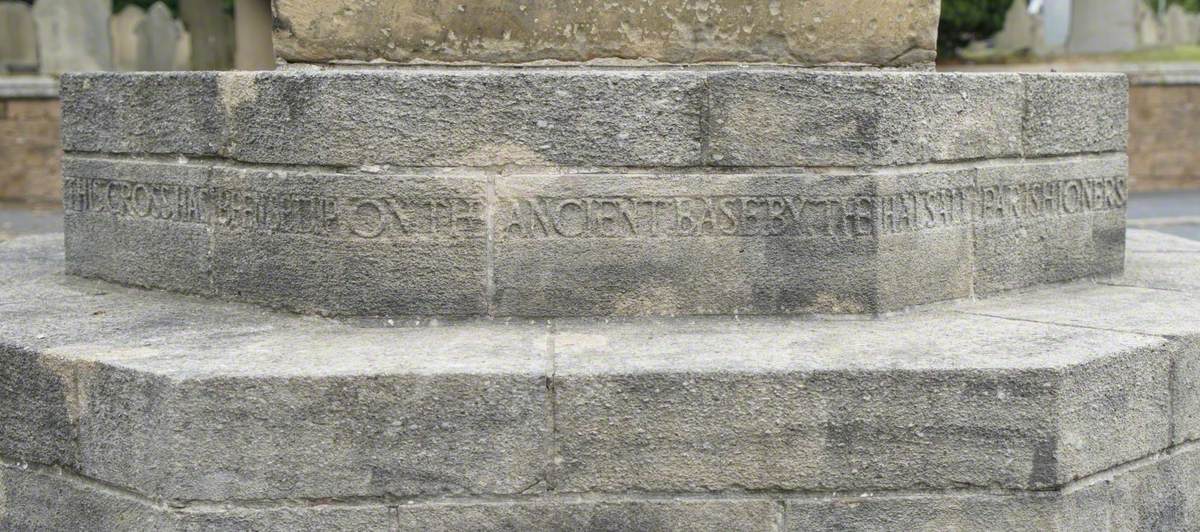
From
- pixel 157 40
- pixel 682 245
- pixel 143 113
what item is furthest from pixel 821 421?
pixel 157 40

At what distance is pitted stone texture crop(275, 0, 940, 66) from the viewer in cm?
381

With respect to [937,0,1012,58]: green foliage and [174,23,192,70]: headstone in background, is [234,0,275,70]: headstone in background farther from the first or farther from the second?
[937,0,1012,58]: green foliage

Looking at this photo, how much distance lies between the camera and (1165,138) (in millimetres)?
16125

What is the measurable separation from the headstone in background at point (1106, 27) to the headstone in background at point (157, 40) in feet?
45.1

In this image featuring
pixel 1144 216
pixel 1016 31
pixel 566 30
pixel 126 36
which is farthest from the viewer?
pixel 1016 31

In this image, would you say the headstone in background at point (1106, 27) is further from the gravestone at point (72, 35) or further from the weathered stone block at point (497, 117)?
the weathered stone block at point (497, 117)

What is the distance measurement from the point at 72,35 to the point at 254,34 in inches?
143

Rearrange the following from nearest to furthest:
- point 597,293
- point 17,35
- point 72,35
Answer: point 597,293 → point 72,35 → point 17,35

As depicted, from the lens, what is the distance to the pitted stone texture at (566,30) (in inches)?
150

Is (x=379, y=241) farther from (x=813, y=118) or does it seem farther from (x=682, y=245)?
(x=813, y=118)

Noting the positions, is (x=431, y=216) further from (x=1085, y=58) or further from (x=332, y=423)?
(x=1085, y=58)

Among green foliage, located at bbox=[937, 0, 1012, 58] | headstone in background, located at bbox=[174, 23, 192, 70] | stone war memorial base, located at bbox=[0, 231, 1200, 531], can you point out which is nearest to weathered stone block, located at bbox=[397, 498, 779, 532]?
stone war memorial base, located at bbox=[0, 231, 1200, 531]

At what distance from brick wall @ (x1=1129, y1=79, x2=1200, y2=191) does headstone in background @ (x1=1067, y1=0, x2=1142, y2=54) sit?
4.74 m

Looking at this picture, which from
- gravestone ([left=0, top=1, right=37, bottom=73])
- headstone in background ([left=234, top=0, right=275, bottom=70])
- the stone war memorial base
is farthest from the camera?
gravestone ([left=0, top=1, right=37, bottom=73])
